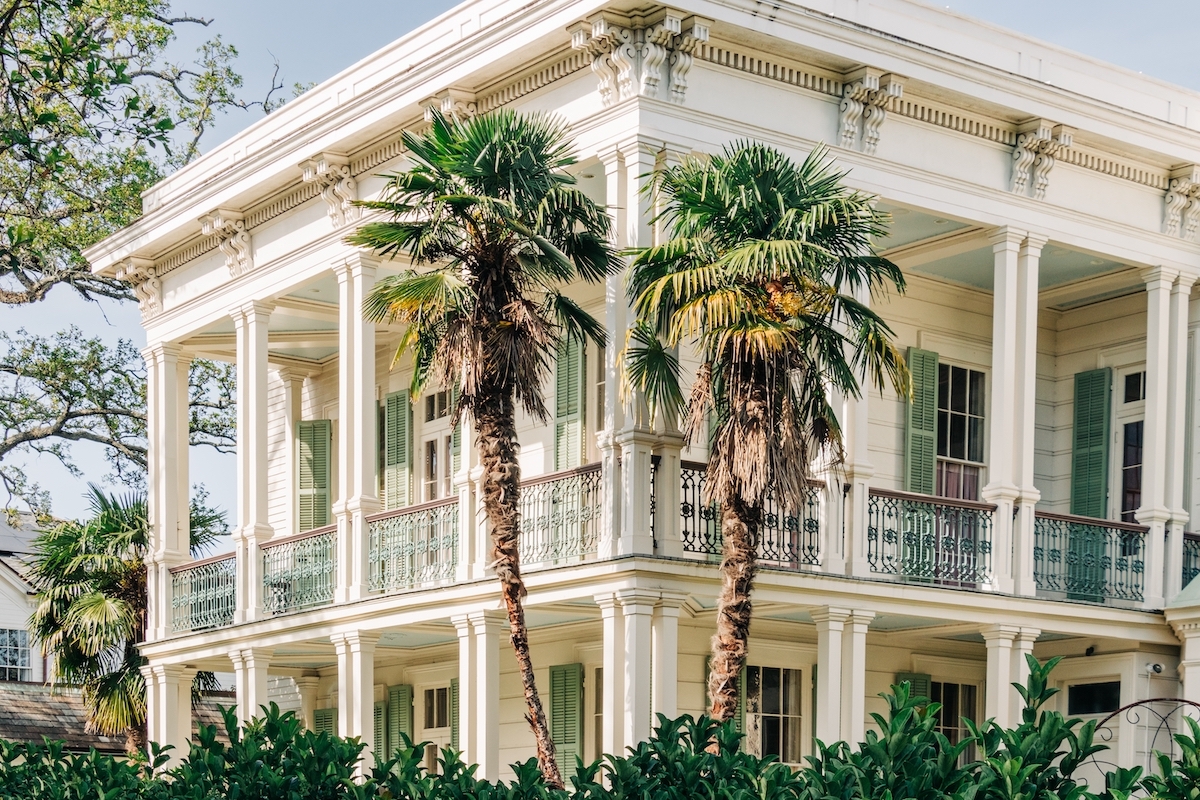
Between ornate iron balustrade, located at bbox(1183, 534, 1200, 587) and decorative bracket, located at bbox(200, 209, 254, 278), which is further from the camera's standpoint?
decorative bracket, located at bbox(200, 209, 254, 278)

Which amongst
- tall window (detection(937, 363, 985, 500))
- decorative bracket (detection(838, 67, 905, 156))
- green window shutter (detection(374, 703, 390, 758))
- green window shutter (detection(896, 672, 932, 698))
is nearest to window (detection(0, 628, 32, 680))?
green window shutter (detection(374, 703, 390, 758))

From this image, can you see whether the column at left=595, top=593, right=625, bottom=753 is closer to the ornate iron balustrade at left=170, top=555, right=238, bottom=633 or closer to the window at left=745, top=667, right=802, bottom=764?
the window at left=745, top=667, right=802, bottom=764

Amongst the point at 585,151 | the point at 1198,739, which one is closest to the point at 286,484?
the point at 585,151

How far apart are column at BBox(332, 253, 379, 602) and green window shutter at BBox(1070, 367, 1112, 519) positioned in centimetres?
777

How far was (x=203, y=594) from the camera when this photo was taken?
65.9ft

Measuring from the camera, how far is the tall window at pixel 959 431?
18.9 metres

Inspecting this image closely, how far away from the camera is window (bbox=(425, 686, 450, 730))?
67.2 ft

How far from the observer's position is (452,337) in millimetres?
13555

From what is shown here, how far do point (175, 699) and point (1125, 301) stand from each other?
477 inches

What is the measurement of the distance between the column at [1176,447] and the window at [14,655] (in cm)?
2156

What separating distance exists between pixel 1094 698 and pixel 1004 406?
383cm

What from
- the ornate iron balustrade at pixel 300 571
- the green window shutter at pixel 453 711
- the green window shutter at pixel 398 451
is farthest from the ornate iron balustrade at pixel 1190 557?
the green window shutter at pixel 398 451

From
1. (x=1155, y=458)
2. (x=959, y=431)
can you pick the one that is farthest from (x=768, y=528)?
(x=959, y=431)

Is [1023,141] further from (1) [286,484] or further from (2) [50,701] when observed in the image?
(2) [50,701]
